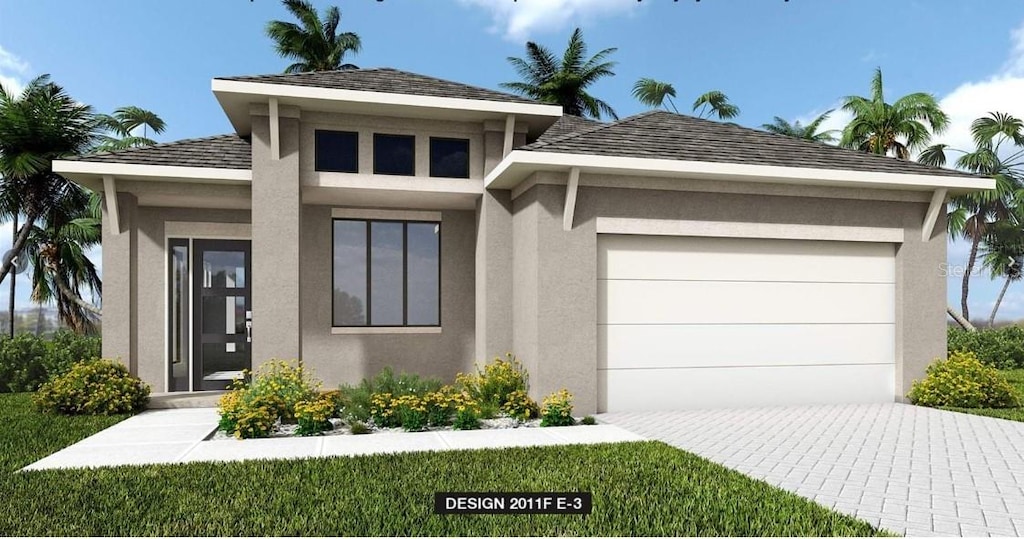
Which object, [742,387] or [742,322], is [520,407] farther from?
[742,322]

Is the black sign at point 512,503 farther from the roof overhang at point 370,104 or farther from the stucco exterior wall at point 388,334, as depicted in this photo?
the stucco exterior wall at point 388,334

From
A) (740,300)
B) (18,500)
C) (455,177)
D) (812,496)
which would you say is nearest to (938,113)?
(740,300)

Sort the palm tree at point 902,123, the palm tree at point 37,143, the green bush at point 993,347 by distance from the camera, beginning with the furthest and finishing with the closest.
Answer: the palm tree at point 902,123, the green bush at point 993,347, the palm tree at point 37,143

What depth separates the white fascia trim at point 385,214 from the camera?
12.8 m

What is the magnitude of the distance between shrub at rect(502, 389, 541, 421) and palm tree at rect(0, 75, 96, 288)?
46.5 feet

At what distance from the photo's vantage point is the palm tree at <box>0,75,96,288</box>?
16.9 metres

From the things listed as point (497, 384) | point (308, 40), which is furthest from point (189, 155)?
point (308, 40)

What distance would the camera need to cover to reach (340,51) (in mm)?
29438

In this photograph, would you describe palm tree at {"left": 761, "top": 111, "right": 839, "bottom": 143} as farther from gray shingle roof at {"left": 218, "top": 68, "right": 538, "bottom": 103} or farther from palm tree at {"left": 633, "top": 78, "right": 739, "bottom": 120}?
gray shingle roof at {"left": 218, "top": 68, "right": 538, "bottom": 103}

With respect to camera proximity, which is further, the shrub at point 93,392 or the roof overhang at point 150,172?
the roof overhang at point 150,172

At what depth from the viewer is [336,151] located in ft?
37.3

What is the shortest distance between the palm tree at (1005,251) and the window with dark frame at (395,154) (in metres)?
32.8

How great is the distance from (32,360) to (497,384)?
36.6 ft

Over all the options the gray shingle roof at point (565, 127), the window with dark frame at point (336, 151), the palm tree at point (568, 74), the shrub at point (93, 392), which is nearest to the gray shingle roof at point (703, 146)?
the gray shingle roof at point (565, 127)
